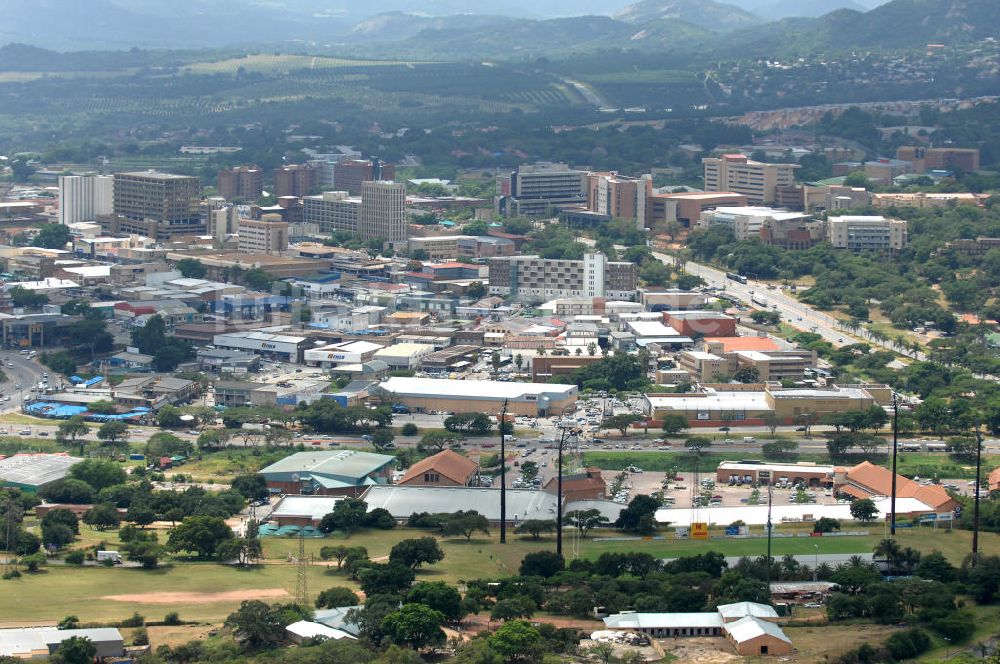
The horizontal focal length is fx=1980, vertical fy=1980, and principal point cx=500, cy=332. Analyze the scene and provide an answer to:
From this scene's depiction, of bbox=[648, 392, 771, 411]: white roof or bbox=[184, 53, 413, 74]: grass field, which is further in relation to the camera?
bbox=[184, 53, 413, 74]: grass field

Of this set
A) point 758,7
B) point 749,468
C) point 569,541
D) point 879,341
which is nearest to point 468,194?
point 879,341

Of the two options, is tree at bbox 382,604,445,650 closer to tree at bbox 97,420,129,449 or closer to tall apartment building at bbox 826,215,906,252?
tree at bbox 97,420,129,449

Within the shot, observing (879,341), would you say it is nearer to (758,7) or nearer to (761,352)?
(761,352)

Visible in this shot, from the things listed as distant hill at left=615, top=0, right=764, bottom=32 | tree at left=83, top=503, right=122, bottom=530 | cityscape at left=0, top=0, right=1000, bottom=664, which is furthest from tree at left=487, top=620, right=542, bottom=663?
distant hill at left=615, top=0, right=764, bottom=32

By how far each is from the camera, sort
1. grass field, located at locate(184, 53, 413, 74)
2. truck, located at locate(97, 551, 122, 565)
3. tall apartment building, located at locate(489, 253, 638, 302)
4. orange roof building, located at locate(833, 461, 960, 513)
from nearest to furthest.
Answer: truck, located at locate(97, 551, 122, 565) < orange roof building, located at locate(833, 461, 960, 513) < tall apartment building, located at locate(489, 253, 638, 302) < grass field, located at locate(184, 53, 413, 74)

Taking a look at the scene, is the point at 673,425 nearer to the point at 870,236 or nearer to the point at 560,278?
the point at 560,278
